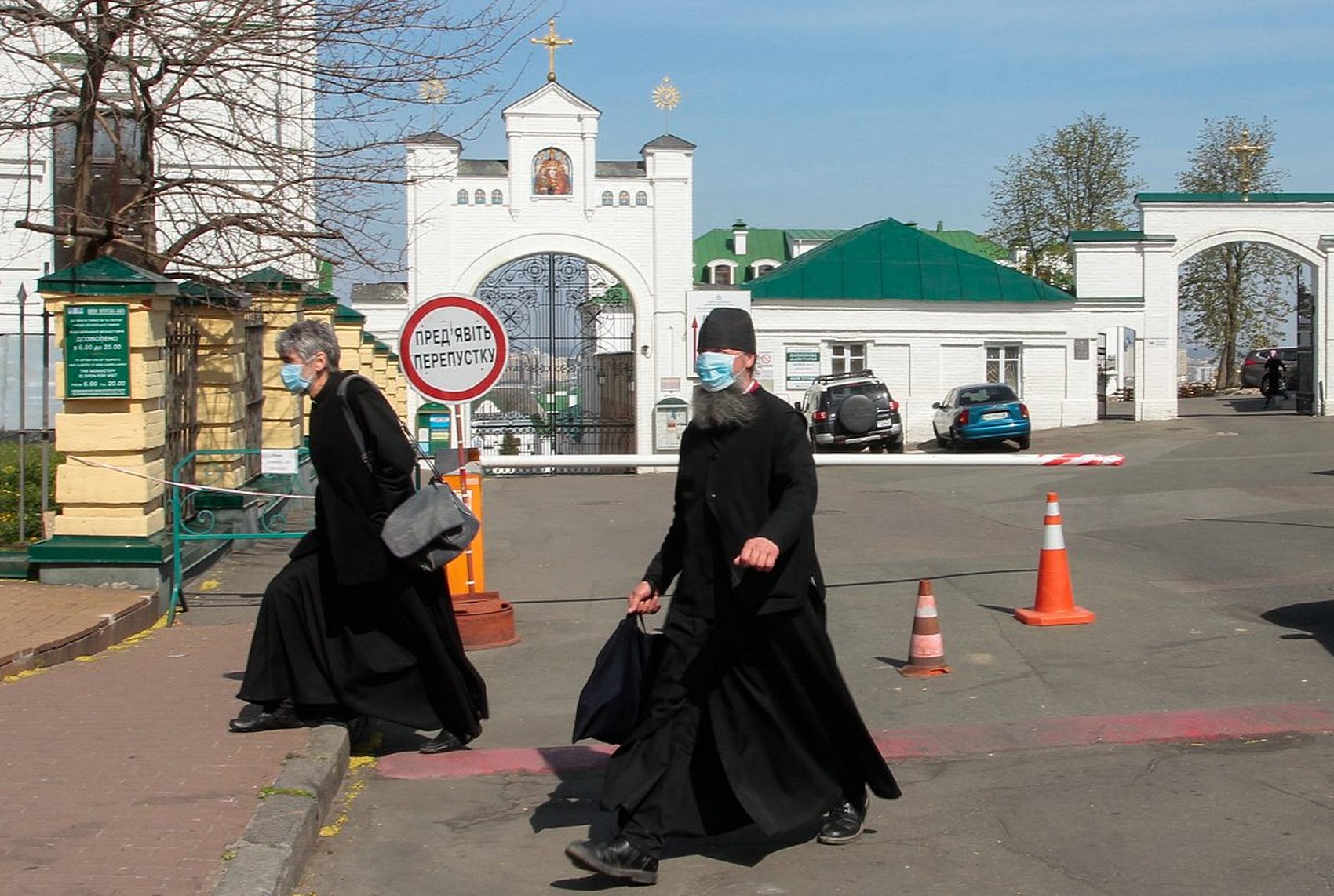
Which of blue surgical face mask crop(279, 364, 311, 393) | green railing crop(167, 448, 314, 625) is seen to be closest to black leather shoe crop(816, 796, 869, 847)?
blue surgical face mask crop(279, 364, 311, 393)

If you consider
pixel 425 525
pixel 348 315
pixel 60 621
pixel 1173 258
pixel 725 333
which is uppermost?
pixel 1173 258

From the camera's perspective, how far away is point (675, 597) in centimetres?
546

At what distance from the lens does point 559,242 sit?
3322cm

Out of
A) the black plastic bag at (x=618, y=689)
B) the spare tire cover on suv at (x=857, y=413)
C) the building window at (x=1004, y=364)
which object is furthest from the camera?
the building window at (x=1004, y=364)

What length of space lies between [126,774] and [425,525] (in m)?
1.56

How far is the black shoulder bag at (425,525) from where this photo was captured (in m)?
A: 6.45

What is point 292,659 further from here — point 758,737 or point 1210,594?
point 1210,594

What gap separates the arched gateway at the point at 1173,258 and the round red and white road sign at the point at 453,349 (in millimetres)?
30633

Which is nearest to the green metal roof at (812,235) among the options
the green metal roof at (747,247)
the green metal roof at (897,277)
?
the green metal roof at (747,247)

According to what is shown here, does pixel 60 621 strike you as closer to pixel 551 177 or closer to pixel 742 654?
pixel 742 654

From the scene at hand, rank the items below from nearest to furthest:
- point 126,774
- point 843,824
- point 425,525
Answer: point 843,824 < point 126,774 < point 425,525

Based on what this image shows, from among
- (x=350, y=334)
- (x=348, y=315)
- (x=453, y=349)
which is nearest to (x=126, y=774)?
(x=453, y=349)

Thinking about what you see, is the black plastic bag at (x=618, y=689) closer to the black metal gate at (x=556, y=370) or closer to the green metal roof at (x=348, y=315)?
the green metal roof at (x=348, y=315)

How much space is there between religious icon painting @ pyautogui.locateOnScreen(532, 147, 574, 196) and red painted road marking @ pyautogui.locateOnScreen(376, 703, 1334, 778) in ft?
88.3
